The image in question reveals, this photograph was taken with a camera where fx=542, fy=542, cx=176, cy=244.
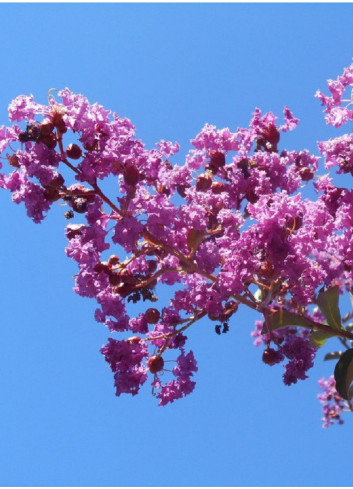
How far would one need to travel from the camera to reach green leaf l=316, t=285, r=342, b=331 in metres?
2.42

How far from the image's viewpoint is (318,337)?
7.96ft

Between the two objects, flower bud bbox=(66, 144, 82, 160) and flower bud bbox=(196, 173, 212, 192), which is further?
flower bud bbox=(196, 173, 212, 192)

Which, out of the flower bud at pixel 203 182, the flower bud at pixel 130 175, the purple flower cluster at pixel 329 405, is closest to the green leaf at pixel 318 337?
the flower bud at pixel 203 182

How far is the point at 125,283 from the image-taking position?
7.91 feet

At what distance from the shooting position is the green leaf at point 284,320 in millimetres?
2396

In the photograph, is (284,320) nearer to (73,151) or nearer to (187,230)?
(187,230)

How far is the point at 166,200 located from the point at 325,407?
4741 millimetres

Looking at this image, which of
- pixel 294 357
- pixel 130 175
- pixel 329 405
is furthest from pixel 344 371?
pixel 329 405

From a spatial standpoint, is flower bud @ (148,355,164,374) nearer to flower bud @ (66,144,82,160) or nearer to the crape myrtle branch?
the crape myrtle branch

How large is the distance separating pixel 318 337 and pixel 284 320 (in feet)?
0.58

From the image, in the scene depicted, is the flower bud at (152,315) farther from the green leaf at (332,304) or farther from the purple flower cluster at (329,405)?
the purple flower cluster at (329,405)

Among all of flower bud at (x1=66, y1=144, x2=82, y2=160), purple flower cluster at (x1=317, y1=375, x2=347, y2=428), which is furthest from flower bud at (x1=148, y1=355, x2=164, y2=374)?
purple flower cluster at (x1=317, y1=375, x2=347, y2=428)

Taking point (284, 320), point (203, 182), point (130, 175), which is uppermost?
point (203, 182)

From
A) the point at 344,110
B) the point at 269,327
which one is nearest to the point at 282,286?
the point at 269,327
